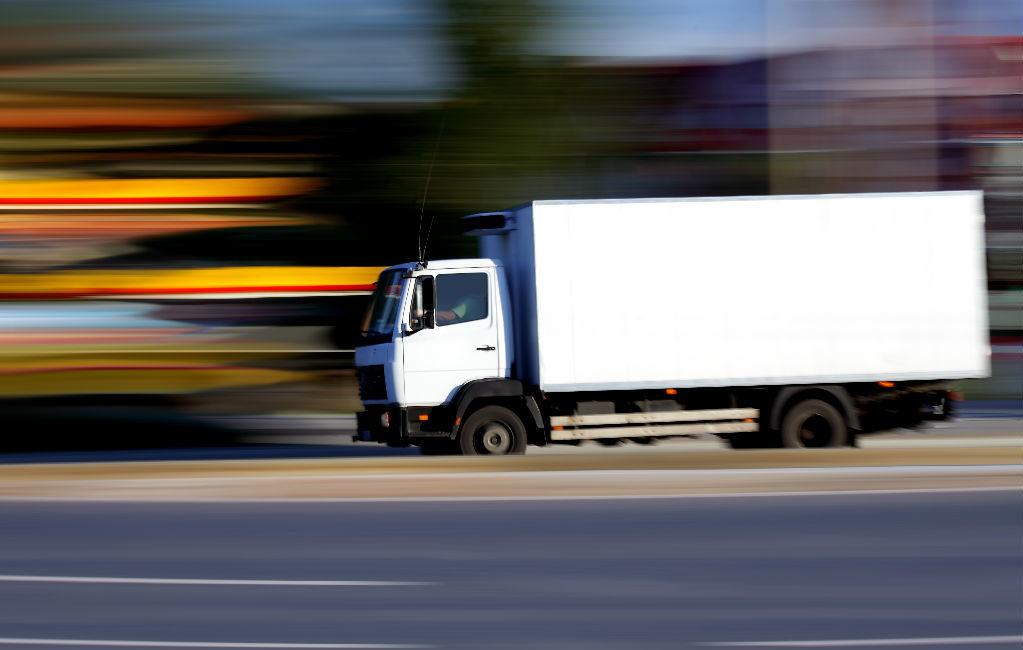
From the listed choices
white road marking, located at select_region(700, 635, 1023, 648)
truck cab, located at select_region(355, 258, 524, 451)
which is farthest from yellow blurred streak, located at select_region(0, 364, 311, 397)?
white road marking, located at select_region(700, 635, 1023, 648)

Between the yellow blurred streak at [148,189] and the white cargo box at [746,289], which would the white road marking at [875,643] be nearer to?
the white cargo box at [746,289]

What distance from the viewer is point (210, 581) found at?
8.12 m

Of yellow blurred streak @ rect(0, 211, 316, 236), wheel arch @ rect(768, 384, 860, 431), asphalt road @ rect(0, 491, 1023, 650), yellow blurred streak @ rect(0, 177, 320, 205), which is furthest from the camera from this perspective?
yellow blurred streak @ rect(0, 177, 320, 205)

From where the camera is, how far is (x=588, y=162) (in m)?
27.4

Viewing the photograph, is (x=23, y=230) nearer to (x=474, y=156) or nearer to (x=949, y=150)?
(x=474, y=156)

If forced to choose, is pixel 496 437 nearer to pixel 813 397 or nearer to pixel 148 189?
pixel 813 397

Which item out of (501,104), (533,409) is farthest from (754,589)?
(501,104)

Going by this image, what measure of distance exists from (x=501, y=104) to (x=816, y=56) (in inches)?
392

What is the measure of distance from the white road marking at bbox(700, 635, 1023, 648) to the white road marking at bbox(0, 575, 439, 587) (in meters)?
2.19

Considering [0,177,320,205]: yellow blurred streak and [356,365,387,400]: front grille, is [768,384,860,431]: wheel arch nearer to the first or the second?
[356,365,387,400]: front grille

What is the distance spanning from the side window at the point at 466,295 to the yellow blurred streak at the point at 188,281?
848cm

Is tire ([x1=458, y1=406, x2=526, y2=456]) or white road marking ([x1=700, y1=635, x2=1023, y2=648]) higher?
tire ([x1=458, y1=406, x2=526, y2=456])

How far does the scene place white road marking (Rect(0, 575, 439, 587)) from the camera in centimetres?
800

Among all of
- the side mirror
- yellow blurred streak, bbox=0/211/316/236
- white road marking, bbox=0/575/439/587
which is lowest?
white road marking, bbox=0/575/439/587
